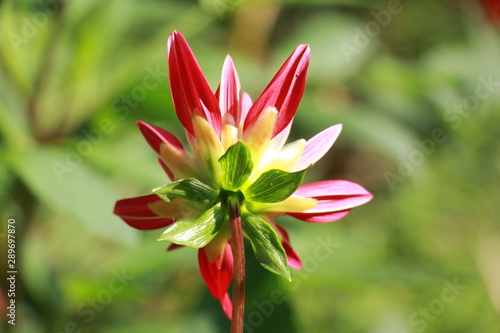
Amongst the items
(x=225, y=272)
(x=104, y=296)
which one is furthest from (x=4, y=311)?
(x=225, y=272)

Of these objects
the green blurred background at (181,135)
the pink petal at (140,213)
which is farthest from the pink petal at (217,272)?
the green blurred background at (181,135)

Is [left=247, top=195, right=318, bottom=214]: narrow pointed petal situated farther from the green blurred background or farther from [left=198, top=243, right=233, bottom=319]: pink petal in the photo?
the green blurred background

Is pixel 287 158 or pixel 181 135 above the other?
pixel 287 158

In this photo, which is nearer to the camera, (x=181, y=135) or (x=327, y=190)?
(x=327, y=190)

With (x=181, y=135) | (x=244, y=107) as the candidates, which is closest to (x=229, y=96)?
(x=244, y=107)

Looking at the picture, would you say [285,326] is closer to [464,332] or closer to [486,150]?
[464,332]

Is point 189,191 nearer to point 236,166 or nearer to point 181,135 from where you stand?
point 236,166

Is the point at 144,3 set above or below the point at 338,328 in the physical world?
above
